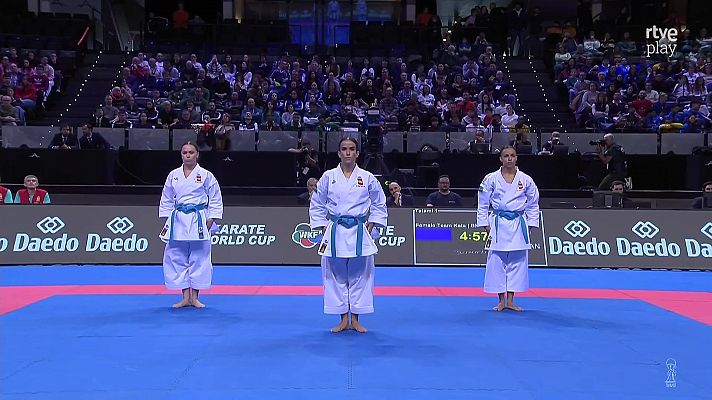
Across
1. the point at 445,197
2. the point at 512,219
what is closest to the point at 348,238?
the point at 512,219

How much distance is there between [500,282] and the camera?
9.01 metres

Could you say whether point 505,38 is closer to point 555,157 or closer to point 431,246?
point 555,157

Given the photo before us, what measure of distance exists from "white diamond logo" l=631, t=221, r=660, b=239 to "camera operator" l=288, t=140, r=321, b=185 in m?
6.55

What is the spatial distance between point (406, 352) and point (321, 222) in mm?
1726

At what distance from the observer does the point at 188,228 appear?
29.0 ft

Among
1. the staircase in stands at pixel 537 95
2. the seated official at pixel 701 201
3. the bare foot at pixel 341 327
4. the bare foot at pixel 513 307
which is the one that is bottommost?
the bare foot at pixel 513 307

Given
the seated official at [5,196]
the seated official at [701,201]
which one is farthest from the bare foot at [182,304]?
the seated official at [701,201]

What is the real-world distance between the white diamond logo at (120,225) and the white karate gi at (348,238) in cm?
678

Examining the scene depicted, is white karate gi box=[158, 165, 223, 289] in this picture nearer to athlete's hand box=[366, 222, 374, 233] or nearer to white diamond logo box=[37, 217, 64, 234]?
athlete's hand box=[366, 222, 374, 233]

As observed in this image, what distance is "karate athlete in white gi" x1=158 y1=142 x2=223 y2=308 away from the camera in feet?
29.2

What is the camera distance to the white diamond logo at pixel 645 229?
13.3 metres

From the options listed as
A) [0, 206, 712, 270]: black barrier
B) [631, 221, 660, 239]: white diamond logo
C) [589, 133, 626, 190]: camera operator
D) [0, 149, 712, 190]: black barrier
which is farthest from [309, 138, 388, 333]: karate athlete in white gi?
[589, 133, 626, 190]: camera operator

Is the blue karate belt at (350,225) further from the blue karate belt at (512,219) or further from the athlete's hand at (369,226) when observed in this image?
the blue karate belt at (512,219)

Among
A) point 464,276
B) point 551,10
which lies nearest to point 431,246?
point 464,276
